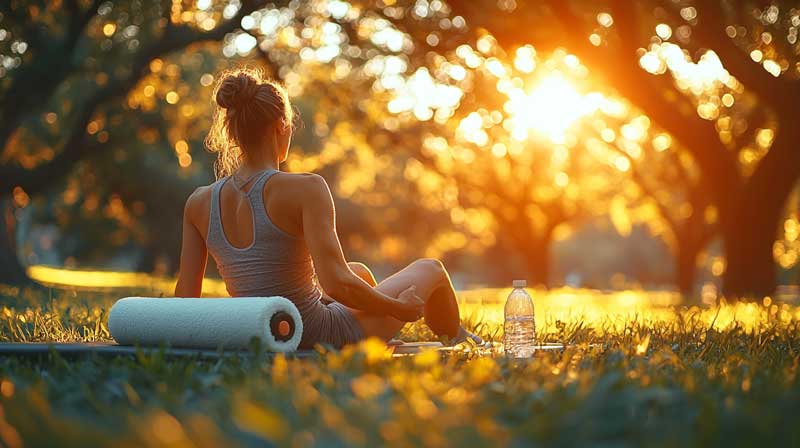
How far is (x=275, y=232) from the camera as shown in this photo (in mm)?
5359

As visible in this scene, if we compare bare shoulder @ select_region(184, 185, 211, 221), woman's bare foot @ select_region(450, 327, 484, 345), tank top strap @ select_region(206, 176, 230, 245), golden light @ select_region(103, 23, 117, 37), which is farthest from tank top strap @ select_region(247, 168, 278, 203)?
golden light @ select_region(103, 23, 117, 37)

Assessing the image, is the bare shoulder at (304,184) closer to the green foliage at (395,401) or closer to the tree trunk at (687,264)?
the green foliage at (395,401)

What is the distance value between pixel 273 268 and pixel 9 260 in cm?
1770

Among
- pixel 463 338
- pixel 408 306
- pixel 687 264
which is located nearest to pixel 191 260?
pixel 408 306

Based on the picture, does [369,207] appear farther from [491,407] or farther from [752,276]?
[491,407]

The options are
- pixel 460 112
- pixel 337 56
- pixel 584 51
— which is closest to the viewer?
pixel 584 51

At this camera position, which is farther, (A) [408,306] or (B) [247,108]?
(A) [408,306]

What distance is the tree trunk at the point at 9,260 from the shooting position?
818 inches

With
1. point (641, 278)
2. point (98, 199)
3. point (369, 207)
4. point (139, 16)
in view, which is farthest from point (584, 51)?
point (641, 278)

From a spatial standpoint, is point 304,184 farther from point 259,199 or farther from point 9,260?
point 9,260

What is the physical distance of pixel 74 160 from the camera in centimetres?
1834

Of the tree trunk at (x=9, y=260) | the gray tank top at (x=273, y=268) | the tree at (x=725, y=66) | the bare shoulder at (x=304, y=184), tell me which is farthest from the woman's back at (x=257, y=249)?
the tree trunk at (x=9, y=260)

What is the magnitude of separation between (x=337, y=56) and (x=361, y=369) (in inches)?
737

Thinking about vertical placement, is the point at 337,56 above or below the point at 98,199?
above
